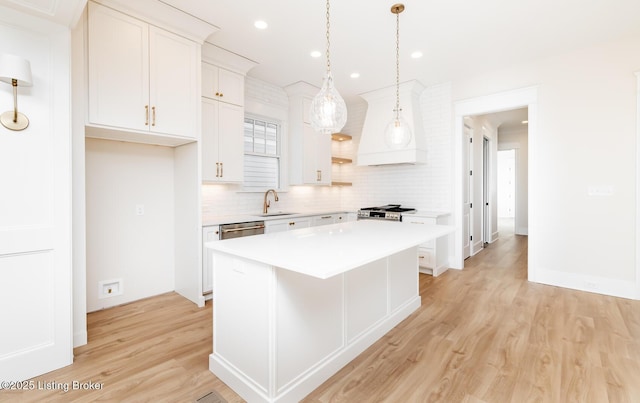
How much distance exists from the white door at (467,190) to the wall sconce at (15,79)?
507cm

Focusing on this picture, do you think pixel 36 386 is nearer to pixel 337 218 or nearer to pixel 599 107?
pixel 337 218

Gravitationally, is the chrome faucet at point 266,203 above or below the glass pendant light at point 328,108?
below

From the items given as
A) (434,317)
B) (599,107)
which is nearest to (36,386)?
(434,317)

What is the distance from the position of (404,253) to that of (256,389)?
1.67m

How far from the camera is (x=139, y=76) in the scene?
8.64ft

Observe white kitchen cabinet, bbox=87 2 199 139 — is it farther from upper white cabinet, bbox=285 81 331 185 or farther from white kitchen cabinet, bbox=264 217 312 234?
upper white cabinet, bbox=285 81 331 185

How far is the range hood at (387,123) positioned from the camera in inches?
176

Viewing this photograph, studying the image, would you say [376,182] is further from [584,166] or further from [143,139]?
[143,139]

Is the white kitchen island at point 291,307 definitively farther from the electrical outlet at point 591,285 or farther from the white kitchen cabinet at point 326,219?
the electrical outlet at point 591,285

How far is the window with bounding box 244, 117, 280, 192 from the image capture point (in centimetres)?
428

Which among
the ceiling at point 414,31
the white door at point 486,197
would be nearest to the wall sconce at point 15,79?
the ceiling at point 414,31

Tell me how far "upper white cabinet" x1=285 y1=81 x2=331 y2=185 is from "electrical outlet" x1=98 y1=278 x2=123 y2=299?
8.55ft

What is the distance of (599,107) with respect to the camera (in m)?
3.40

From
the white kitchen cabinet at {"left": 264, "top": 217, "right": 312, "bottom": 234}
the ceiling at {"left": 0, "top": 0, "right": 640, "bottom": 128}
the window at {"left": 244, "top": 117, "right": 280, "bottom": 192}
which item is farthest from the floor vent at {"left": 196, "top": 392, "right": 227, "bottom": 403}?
the window at {"left": 244, "top": 117, "right": 280, "bottom": 192}
